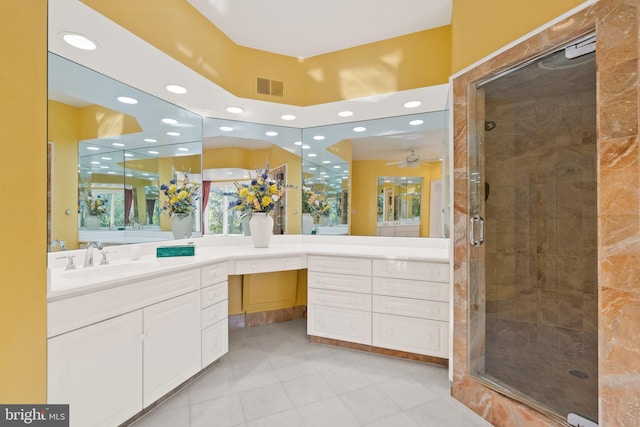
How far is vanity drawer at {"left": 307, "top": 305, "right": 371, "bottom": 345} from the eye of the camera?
95.7 inches

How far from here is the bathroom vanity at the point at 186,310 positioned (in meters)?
1.31

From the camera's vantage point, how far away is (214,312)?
2133 mm

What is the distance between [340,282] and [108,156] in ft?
6.59

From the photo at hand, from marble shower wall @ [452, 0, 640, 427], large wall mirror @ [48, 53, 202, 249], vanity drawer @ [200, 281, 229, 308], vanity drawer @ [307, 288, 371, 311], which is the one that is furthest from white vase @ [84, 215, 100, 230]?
marble shower wall @ [452, 0, 640, 427]

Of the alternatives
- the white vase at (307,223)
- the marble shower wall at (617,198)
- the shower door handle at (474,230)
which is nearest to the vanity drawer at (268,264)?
the white vase at (307,223)

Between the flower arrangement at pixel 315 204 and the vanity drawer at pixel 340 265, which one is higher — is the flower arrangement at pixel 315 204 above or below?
above

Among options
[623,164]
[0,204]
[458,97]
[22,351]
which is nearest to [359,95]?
[458,97]

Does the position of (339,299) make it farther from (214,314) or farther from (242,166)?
(242,166)

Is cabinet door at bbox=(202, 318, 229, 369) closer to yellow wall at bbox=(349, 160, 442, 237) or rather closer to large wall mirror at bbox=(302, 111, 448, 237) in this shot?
large wall mirror at bbox=(302, 111, 448, 237)

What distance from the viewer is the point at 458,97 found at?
1.89 metres

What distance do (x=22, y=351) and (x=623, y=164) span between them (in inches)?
94.7

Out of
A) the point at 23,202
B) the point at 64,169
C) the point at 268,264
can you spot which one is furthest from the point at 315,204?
the point at 23,202

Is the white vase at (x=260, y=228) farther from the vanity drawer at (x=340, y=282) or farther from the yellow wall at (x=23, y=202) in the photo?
the yellow wall at (x=23, y=202)

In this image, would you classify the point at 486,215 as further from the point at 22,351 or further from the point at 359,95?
the point at 22,351
